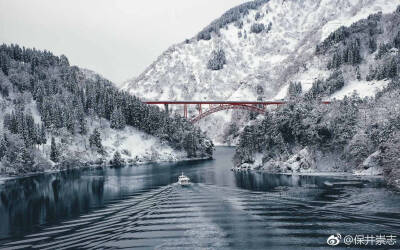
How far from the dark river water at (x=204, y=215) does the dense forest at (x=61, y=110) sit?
41.7 meters

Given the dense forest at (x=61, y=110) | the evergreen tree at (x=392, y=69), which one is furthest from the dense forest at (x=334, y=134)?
the dense forest at (x=61, y=110)

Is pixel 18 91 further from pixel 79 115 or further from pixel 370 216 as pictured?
pixel 370 216

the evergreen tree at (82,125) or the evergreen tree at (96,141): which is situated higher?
the evergreen tree at (82,125)

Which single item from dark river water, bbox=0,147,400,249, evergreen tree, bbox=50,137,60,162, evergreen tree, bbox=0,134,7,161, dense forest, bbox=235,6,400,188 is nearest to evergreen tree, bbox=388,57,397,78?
dense forest, bbox=235,6,400,188

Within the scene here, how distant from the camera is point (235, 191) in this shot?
51.4 metres

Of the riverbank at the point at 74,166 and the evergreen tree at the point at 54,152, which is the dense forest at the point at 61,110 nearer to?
the evergreen tree at the point at 54,152

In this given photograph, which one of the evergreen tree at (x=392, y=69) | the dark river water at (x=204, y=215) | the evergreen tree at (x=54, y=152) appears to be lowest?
the dark river water at (x=204, y=215)

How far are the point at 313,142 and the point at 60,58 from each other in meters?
117

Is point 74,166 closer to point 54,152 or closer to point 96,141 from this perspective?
point 54,152

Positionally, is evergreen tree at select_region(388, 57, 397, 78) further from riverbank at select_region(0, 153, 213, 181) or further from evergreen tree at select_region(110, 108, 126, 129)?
evergreen tree at select_region(110, 108, 126, 129)

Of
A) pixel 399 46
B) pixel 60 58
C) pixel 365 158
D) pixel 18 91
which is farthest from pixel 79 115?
pixel 399 46

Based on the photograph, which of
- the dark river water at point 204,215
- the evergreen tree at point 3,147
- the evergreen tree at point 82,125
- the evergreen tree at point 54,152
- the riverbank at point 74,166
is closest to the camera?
the dark river water at point 204,215

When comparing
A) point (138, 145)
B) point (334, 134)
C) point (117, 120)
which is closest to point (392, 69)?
point (334, 134)

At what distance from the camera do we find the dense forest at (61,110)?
3819 inches
